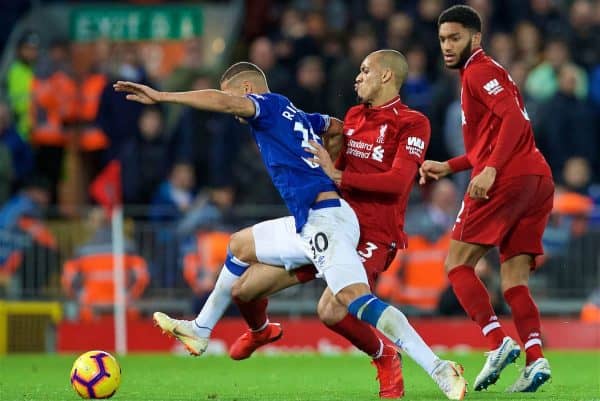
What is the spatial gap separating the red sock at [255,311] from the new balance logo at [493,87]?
202 cm

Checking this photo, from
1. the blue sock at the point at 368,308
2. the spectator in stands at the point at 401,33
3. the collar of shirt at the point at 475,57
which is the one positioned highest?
the collar of shirt at the point at 475,57

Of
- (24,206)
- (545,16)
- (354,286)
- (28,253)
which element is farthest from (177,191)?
(354,286)

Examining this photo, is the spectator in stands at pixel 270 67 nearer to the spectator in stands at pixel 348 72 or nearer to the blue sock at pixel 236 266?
the spectator in stands at pixel 348 72

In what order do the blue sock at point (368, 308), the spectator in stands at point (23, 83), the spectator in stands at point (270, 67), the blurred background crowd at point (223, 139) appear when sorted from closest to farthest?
1. the blue sock at point (368, 308)
2. the blurred background crowd at point (223, 139)
3. the spectator in stands at point (270, 67)
4. the spectator in stands at point (23, 83)

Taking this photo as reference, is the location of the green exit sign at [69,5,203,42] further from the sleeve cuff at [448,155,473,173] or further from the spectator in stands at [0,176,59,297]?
the sleeve cuff at [448,155,473,173]

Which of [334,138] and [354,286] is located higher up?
[334,138]

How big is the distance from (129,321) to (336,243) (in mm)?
8334

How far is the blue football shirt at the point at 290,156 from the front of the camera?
916 cm

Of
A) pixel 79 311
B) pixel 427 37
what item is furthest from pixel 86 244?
pixel 427 37

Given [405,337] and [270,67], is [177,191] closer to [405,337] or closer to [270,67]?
[270,67]

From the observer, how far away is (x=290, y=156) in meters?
9.21

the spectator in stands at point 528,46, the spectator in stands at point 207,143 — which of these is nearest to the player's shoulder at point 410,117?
the spectator in stands at point 207,143

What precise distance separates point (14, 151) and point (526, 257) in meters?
10.1

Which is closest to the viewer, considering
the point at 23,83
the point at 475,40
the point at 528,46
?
the point at 475,40
